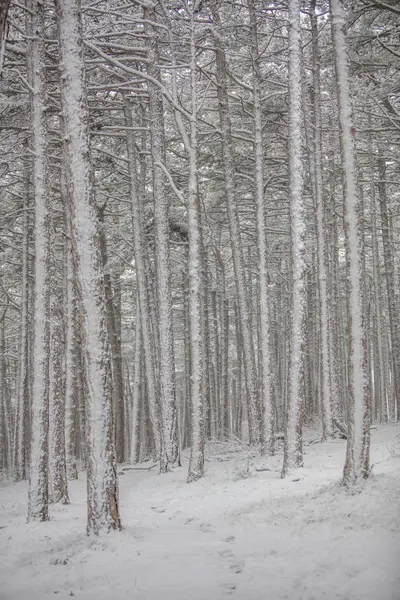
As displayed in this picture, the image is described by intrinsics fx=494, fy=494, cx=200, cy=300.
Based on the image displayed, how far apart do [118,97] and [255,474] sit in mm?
12253

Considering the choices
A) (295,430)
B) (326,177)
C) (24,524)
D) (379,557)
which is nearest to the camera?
(379,557)

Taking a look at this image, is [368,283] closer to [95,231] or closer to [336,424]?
[336,424]

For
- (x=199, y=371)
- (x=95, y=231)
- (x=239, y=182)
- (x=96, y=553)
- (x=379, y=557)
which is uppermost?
(x=239, y=182)

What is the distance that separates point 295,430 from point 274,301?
22.2 metres

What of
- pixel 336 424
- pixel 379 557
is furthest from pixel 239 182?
pixel 379 557

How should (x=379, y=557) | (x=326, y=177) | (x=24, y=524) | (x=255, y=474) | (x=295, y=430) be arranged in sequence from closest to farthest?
1. (x=379, y=557)
2. (x=24, y=524)
3. (x=295, y=430)
4. (x=255, y=474)
5. (x=326, y=177)

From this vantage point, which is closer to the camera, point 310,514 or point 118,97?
point 310,514

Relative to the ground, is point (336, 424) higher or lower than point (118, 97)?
lower

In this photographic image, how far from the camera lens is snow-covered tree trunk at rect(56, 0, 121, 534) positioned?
21.6 feet

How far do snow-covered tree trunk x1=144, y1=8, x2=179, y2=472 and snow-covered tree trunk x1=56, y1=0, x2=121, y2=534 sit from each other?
456 centimetres

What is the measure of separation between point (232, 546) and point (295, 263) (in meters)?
5.32

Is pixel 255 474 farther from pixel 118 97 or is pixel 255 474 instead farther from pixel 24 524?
pixel 118 97

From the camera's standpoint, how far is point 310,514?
A: 21.4 feet

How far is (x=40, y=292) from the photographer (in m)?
8.71
